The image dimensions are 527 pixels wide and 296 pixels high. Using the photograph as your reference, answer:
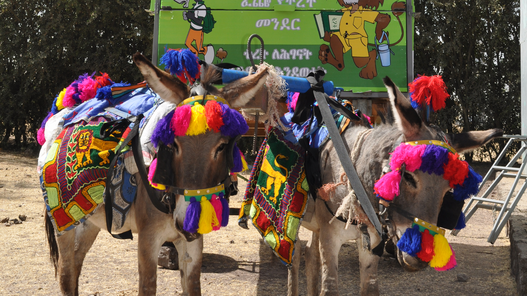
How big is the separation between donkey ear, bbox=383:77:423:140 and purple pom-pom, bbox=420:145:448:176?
0.18m

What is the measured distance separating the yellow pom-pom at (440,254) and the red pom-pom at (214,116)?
1.26m

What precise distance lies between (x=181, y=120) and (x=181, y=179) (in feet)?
1.10

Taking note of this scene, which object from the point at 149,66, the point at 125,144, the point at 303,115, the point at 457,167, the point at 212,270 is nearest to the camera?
the point at 457,167

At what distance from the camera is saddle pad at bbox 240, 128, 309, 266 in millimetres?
2908

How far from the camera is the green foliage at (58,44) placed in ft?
41.0

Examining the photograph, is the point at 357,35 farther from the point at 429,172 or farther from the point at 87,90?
the point at 429,172

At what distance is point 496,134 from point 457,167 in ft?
1.48

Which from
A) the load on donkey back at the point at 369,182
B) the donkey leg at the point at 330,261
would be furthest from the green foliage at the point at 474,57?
the donkey leg at the point at 330,261

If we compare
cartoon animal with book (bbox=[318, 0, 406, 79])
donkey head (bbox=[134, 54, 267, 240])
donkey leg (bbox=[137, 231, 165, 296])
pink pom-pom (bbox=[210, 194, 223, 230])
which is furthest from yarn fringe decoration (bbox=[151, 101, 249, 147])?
cartoon animal with book (bbox=[318, 0, 406, 79])

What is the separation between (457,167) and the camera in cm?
210

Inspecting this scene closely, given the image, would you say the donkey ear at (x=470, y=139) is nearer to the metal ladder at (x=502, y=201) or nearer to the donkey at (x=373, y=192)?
the donkey at (x=373, y=192)

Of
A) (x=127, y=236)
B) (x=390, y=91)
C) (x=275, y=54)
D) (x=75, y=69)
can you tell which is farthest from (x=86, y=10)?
(x=390, y=91)

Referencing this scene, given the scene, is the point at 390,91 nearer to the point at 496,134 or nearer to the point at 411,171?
the point at 411,171

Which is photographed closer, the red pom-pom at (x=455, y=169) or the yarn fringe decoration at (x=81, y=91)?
the red pom-pom at (x=455, y=169)
